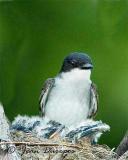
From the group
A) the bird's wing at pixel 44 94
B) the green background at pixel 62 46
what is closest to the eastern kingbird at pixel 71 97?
the bird's wing at pixel 44 94

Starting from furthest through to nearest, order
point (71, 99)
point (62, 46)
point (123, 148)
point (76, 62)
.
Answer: point (62, 46) < point (71, 99) < point (76, 62) < point (123, 148)

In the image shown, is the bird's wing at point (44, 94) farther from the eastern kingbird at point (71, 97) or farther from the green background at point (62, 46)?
the green background at point (62, 46)

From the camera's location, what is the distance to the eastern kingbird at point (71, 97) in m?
8.09

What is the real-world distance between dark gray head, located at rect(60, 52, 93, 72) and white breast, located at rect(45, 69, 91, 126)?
1.5 inches

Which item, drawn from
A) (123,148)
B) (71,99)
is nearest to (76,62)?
(71,99)

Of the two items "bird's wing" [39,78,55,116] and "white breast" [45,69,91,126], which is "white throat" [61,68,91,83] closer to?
"white breast" [45,69,91,126]

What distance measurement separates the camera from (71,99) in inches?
319

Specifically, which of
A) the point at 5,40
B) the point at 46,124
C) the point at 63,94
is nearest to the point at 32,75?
the point at 5,40

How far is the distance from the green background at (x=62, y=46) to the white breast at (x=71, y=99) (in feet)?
1.02

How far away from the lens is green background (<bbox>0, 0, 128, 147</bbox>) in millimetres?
8609

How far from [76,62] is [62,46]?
0.88 meters

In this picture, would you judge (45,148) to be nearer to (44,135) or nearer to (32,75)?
(44,135)

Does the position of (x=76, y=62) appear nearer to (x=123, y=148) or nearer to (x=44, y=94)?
(x=44, y=94)

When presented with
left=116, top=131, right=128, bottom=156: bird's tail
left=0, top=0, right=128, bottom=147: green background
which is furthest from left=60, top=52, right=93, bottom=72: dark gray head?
left=116, top=131, right=128, bottom=156: bird's tail
